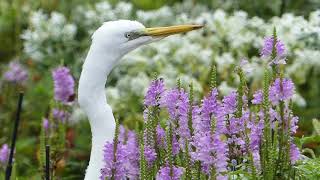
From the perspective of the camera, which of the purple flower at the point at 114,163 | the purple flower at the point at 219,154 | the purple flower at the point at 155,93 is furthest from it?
the purple flower at the point at 155,93

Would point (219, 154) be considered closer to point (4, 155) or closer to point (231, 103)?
point (231, 103)

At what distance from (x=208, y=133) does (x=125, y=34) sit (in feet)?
2.76

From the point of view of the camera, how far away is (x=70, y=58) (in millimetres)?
6164

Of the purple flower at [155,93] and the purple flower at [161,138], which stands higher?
the purple flower at [155,93]

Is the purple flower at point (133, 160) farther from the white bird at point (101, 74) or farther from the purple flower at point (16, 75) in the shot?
the purple flower at point (16, 75)

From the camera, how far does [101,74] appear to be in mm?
2811

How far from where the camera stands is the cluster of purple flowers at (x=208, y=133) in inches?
84.7

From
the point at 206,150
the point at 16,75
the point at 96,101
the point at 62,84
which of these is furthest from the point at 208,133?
the point at 16,75

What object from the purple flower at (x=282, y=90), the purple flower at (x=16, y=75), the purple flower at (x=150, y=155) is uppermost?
the purple flower at (x=16, y=75)

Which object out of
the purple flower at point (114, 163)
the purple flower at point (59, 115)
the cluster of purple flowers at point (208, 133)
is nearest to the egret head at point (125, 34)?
the cluster of purple flowers at point (208, 133)

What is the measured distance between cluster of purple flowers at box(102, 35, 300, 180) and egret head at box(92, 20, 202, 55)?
41 centimetres

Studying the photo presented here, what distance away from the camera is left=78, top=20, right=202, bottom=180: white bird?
2.79 meters

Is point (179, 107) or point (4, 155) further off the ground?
point (4, 155)

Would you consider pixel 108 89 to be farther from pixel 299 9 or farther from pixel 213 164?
pixel 213 164
